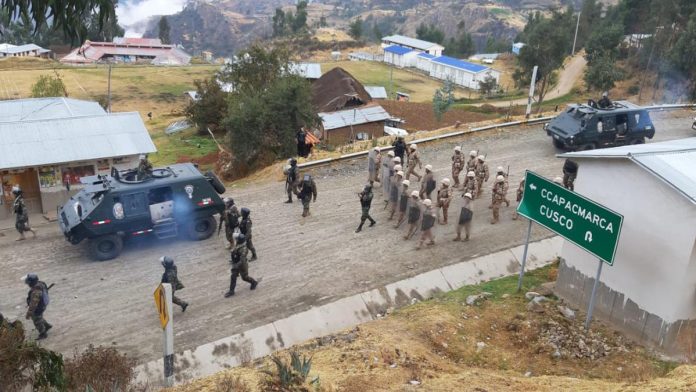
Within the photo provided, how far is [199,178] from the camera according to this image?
51.9ft

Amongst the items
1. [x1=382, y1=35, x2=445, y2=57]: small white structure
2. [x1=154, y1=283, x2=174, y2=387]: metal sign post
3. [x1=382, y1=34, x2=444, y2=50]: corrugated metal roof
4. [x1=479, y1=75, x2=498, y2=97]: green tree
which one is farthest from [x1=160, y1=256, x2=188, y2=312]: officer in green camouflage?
[x1=382, y1=34, x2=444, y2=50]: corrugated metal roof

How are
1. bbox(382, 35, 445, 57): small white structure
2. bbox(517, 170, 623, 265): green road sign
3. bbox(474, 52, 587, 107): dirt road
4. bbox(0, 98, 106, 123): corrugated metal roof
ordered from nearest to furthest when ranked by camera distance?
bbox(517, 170, 623, 265): green road sign → bbox(0, 98, 106, 123): corrugated metal roof → bbox(474, 52, 587, 107): dirt road → bbox(382, 35, 445, 57): small white structure

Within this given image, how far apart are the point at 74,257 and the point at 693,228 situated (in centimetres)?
1453

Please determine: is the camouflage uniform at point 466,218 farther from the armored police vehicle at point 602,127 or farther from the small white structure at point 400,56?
the small white structure at point 400,56

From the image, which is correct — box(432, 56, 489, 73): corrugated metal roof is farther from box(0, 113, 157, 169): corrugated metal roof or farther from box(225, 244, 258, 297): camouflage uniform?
box(225, 244, 258, 297): camouflage uniform

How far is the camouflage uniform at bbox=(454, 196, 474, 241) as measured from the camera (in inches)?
607

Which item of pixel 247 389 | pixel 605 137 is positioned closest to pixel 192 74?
pixel 605 137

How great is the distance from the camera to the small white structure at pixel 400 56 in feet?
298

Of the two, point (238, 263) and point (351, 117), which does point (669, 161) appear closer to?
point (238, 263)

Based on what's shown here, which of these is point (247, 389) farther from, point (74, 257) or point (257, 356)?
point (74, 257)

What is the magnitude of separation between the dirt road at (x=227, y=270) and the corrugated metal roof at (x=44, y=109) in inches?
350

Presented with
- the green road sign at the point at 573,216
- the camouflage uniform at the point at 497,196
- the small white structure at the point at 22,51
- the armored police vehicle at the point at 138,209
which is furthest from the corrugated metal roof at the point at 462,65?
the green road sign at the point at 573,216

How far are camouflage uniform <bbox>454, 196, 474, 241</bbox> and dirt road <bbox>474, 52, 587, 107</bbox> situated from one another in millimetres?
42931

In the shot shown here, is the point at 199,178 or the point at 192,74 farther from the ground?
the point at 199,178
